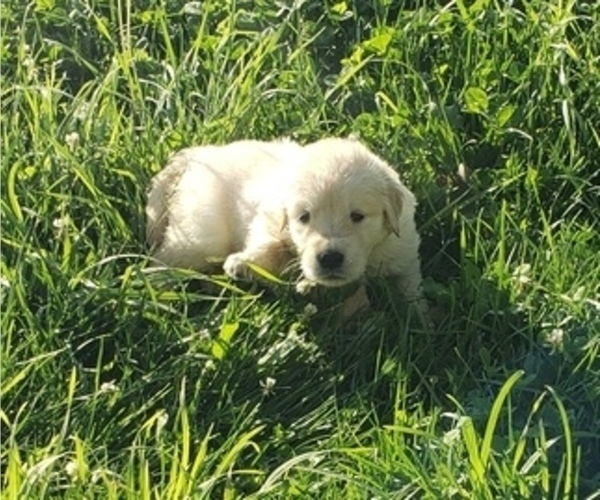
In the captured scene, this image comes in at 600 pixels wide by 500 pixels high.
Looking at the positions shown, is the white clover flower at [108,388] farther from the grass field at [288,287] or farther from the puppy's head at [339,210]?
the puppy's head at [339,210]

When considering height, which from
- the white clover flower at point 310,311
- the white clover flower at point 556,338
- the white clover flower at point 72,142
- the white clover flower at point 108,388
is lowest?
the white clover flower at point 108,388

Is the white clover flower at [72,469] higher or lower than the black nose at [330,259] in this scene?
A: lower

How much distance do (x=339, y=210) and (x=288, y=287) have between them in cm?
28

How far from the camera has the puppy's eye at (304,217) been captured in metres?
5.09

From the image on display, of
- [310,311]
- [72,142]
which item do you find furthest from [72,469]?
[72,142]

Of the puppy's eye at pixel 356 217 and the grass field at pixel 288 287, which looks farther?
the puppy's eye at pixel 356 217

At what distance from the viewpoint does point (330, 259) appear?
497 centimetres

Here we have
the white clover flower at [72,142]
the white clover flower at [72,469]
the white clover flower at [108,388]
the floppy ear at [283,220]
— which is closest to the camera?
the white clover flower at [72,469]

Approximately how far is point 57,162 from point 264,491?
5.36 feet

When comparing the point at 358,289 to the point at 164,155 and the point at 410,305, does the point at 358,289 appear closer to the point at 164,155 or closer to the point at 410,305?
the point at 410,305

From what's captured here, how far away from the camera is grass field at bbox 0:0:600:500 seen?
431cm

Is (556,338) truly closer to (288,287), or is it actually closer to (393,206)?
(393,206)

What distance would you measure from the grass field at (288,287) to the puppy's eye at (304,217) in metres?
0.24

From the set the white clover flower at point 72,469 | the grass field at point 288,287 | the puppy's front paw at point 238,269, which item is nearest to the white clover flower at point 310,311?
the grass field at point 288,287
